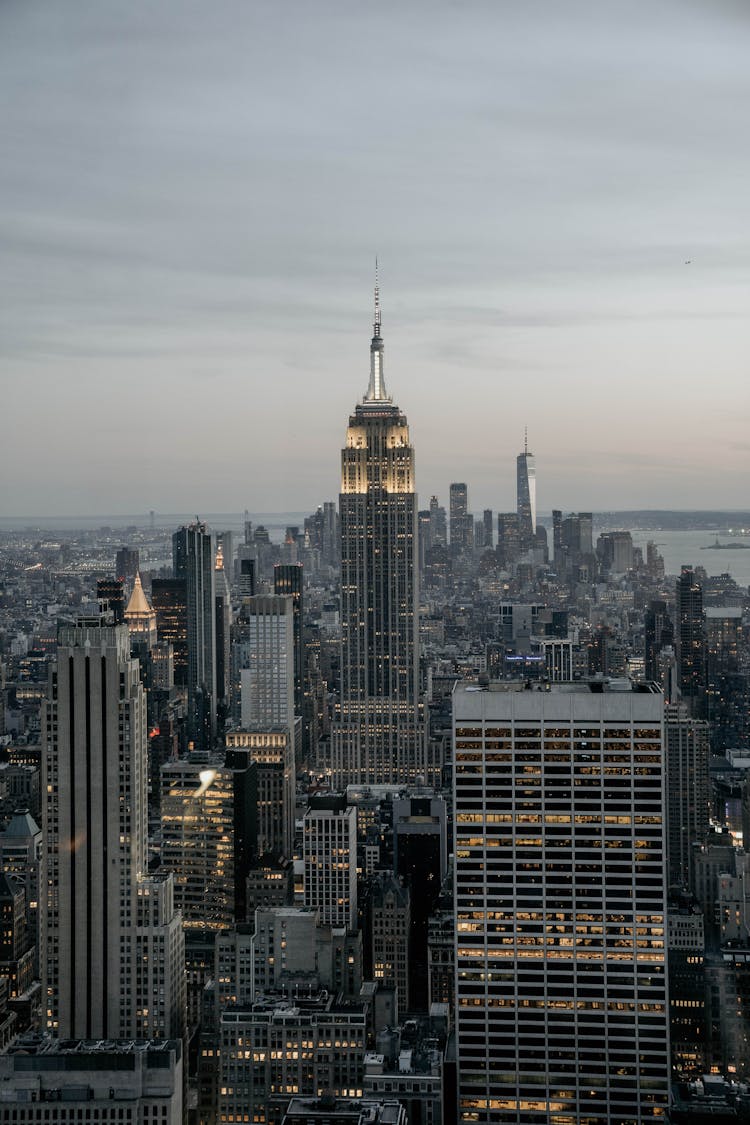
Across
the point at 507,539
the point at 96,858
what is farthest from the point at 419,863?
the point at 96,858

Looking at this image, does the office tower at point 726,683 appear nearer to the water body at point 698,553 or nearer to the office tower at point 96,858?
the water body at point 698,553

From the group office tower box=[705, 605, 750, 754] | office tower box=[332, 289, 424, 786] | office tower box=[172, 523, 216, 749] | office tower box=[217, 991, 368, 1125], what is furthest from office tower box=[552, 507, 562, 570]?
office tower box=[332, 289, 424, 786]

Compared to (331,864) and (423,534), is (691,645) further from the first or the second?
(423,534)

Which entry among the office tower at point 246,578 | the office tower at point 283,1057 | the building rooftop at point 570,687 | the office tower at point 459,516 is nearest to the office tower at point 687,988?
the building rooftop at point 570,687

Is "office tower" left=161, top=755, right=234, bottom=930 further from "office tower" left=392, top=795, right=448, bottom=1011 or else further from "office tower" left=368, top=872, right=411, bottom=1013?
"office tower" left=392, top=795, right=448, bottom=1011

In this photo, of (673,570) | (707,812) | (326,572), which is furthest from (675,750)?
(326,572)

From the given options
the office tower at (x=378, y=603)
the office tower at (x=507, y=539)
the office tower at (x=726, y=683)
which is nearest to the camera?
the office tower at (x=507, y=539)

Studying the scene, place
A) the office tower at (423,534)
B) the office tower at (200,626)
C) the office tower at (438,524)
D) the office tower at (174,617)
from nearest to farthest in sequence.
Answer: the office tower at (200,626) → the office tower at (174,617) → the office tower at (438,524) → the office tower at (423,534)
